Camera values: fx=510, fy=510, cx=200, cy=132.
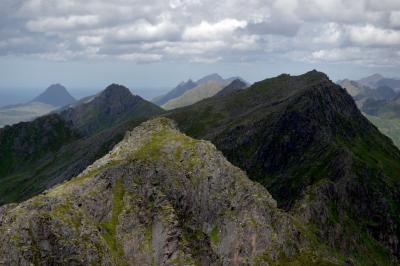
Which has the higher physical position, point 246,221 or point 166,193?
point 166,193

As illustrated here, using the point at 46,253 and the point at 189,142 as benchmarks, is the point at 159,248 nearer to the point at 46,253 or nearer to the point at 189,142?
the point at 46,253

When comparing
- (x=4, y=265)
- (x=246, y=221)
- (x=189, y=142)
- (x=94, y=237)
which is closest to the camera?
(x=4, y=265)

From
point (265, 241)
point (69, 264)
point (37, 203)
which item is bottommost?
point (265, 241)

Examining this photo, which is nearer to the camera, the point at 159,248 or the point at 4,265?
the point at 4,265

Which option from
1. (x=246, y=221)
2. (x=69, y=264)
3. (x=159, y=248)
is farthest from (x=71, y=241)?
(x=246, y=221)

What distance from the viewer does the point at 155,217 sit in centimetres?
13038

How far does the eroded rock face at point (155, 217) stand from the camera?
114000 mm

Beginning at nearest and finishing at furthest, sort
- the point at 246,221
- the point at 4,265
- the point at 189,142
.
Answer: the point at 4,265 < the point at 246,221 < the point at 189,142

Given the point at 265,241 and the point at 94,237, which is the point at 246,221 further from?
the point at 94,237

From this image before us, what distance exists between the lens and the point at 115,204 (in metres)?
131

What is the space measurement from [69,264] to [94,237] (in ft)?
28.7

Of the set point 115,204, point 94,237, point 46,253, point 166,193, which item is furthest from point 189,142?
point 46,253

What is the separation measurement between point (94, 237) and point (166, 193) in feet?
84.5

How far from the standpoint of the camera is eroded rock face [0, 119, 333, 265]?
114 meters
